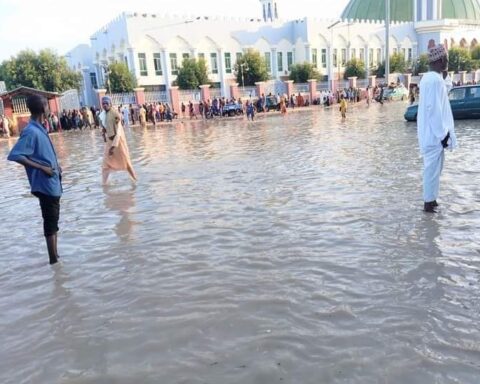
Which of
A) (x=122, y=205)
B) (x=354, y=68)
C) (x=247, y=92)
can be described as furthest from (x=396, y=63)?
(x=122, y=205)

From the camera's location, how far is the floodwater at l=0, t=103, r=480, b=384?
2.89 meters

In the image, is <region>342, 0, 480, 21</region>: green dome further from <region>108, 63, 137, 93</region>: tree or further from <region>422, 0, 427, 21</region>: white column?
<region>108, 63, 137, 93</region>: tree

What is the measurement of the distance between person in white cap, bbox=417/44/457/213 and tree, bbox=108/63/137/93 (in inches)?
1332

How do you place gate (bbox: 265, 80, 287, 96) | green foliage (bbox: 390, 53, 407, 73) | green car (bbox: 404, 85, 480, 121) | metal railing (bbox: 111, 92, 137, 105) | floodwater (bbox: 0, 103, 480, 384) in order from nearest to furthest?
1. floodwater (bbox: 0, 103, 480, 384)
2. green car (bbox: 404, 85, 480, 121)
3. metal railing (bbox: 111, 92, 137, 105)
4. gate (bbox: 265, 80, 287, 96)
5. green foliage (bbox: 390, 53, 407, 73)

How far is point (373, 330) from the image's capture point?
315cm

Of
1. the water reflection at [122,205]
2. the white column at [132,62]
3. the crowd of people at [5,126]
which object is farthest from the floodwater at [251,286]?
the white column at [132,62]

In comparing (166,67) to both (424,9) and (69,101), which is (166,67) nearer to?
(69,101)

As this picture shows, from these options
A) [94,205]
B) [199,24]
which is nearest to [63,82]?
[199,24]

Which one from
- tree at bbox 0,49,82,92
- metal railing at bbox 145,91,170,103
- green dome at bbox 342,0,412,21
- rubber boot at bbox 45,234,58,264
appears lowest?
rubber boot at bbox 45,234,58,264

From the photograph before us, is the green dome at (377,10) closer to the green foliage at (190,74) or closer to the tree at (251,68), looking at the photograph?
the tree at (251,68)

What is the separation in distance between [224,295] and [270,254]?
0.93 meters

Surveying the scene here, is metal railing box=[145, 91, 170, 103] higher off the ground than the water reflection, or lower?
higher

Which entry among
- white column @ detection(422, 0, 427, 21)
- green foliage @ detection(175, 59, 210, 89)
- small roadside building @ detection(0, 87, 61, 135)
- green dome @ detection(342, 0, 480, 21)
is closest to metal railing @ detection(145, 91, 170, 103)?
green foliage @ detection(175, 59, 210, 89)

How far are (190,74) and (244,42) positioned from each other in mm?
9579
